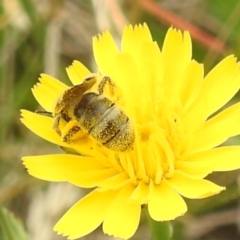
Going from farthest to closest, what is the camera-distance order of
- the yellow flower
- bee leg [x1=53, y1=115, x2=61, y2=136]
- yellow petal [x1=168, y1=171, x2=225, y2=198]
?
1. bee leg [x1=53, y1=115, x2=61, y2=136]
2. the yellow flower
3. yellow petal [x1=168, y1=171, x2=225, y2=198]

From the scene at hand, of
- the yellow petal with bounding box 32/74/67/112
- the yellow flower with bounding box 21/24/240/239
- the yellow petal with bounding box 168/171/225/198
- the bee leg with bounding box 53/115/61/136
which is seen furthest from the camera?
the yellow petal with bounding box 32/74/67/112

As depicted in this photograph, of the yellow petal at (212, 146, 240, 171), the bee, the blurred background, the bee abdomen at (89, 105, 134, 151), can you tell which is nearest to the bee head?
the bee

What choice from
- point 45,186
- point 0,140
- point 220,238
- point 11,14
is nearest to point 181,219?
point 220,238

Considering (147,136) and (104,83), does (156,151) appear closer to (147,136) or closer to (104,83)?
(147,136)

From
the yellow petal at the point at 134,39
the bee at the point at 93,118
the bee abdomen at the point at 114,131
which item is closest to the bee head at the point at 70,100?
the bee at the point at 93,118

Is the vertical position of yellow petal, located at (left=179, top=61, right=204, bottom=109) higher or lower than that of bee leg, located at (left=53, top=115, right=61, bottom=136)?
higher

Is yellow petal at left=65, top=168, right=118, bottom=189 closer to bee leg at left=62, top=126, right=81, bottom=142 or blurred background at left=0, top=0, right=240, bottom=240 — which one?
bee leg at left=62, top=126, right=81, bottom=142
